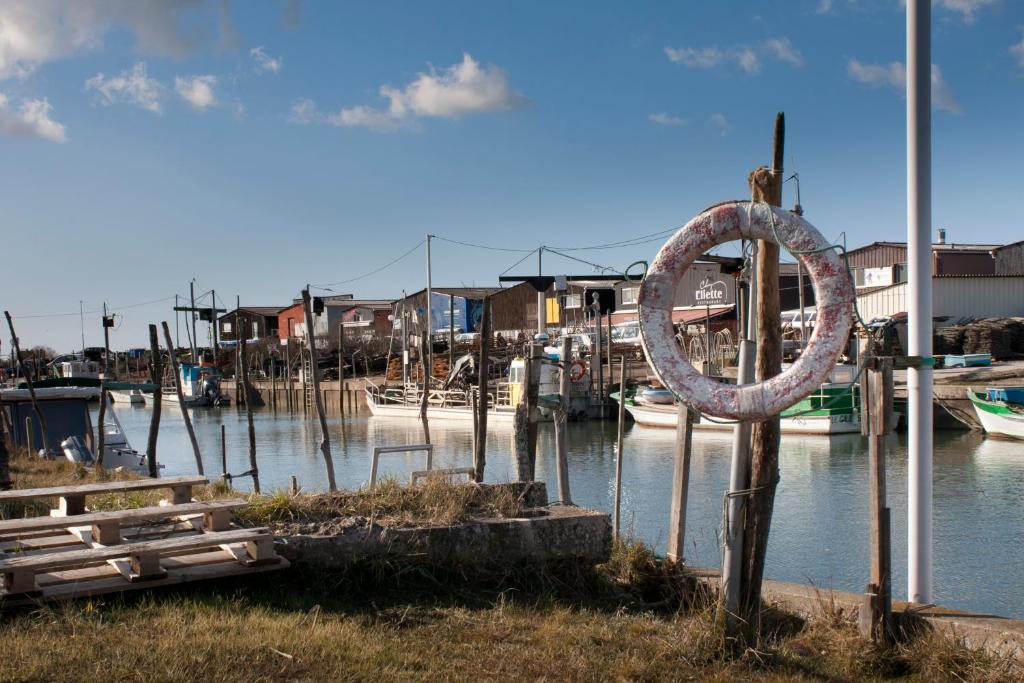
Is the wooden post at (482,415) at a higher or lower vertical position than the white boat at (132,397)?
higher

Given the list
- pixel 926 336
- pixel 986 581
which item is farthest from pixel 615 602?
pixel 986 581

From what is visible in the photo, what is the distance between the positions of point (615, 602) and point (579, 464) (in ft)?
71.6

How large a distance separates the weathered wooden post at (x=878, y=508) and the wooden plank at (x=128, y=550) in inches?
167

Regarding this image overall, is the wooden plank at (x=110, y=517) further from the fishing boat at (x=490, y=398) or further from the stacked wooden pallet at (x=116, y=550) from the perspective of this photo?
the fishing boat at (x=490, y=398)

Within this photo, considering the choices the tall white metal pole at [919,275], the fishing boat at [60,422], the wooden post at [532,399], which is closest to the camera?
the tall white metal pole at [919,275]

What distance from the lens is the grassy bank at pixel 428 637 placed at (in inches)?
202

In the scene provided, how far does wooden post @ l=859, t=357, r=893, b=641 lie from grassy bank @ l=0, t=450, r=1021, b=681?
0.54 feet

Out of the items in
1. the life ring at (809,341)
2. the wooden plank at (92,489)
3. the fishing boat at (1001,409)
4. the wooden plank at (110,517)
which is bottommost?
the fishing boat at (1001,409)

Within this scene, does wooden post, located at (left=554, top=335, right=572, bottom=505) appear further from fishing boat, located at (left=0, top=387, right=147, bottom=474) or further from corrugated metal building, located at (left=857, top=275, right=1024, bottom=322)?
corrugated metal building, located at (left=857, top=275, right=1024, bottom=322)

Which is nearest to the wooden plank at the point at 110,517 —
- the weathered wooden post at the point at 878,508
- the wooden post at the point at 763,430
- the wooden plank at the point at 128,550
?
the wooden plank at the point at 128,550

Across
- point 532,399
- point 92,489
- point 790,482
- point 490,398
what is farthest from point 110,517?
point 490,398

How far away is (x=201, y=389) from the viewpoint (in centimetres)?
6625

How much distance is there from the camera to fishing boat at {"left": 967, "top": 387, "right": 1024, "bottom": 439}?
96.2 feet

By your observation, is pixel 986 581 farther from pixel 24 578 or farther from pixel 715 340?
pixel 715 340
